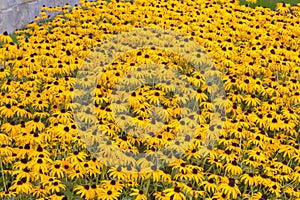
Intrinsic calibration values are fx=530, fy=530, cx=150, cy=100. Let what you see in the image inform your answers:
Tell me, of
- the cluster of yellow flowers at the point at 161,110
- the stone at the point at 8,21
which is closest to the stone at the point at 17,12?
the stone at the point at 8,21

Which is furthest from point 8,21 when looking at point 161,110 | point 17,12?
point 161,110

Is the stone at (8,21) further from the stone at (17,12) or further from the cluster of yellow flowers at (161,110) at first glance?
the cluster of yellow flowers at (161,110)

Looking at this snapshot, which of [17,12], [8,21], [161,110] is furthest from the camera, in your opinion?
[17,12]

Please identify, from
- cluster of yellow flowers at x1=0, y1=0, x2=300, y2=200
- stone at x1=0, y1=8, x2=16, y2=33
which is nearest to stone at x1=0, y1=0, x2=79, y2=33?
stone at x1=0, y1=8, x2=16, y2=33

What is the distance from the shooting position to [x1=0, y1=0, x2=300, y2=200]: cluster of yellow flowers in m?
5.18

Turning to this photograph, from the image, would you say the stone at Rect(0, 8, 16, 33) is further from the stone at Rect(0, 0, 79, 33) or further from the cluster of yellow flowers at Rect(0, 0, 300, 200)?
the cluster of yellow flowers at Rect(0, 0, 300, 200)

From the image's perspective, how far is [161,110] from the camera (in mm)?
6312

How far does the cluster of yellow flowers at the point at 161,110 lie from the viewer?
5180mm

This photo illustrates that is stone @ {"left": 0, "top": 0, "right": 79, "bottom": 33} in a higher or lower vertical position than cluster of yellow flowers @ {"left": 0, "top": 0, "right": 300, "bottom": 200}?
higher

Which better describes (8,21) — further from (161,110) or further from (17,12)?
(161,110)

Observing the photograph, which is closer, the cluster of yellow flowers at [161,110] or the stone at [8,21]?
the cluster of yellow flowers at [161,110]

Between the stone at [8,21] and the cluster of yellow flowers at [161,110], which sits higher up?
the stone at [8,21]

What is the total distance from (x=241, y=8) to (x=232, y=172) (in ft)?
18.8

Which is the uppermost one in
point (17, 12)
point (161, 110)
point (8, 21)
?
point (17, 12)
